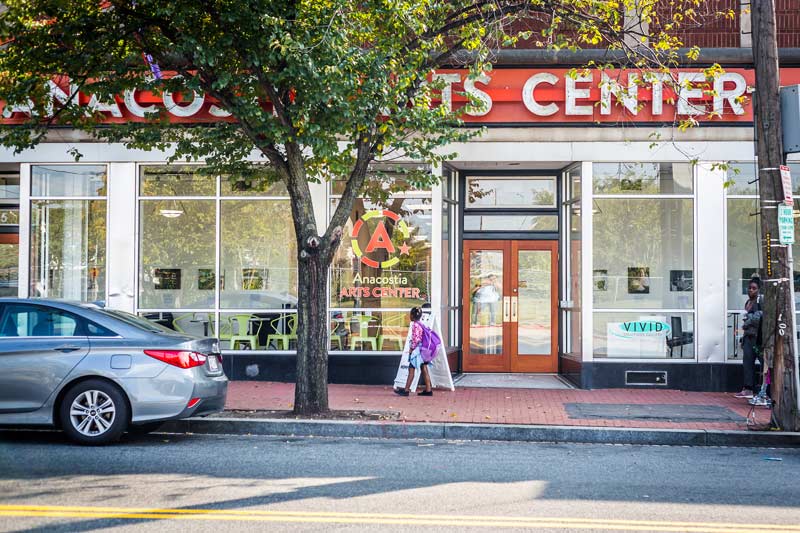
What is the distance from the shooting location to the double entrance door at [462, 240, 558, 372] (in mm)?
15555

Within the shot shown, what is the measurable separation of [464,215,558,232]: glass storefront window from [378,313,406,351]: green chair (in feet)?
8.28

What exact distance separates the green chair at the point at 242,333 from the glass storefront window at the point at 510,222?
4.46m

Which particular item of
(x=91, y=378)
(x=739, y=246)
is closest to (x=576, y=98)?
(x=739, y=246)

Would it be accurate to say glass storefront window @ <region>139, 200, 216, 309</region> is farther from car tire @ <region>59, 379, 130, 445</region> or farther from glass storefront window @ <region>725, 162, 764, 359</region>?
glass storefront window @ <region>725, 162, 764, 359</region>

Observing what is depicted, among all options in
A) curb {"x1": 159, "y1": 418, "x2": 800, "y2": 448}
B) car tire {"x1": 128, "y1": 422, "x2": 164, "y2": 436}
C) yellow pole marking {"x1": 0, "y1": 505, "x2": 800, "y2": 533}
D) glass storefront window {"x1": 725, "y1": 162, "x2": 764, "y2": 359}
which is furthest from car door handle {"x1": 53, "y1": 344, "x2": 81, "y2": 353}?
glass storefront window {"x1": 725, "y1": 162, "x2": 764, "y2": 359}

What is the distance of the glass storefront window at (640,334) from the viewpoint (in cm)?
1393

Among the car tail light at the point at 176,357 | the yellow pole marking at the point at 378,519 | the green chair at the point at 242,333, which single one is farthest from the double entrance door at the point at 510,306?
the yellow pole marking at the point at 378,519

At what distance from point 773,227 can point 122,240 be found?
34.3 ft

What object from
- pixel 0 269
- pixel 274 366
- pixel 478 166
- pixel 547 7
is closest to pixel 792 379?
pixel 547 7

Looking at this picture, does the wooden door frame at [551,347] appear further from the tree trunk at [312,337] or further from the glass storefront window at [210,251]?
the tree trunk at [312,337]

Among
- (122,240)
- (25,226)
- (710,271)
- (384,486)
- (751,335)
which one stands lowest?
(384,486)

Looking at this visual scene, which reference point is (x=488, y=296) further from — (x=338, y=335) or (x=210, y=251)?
(x=210, y=251)

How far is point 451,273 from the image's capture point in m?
15.4

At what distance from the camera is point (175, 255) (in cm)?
1475
